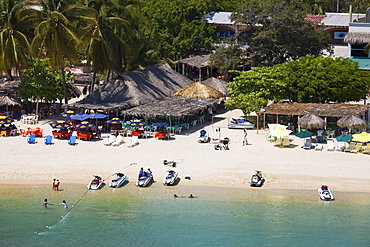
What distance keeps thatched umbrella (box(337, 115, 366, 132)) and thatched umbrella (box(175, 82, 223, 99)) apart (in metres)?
12.3

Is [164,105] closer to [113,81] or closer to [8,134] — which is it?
[113,81]

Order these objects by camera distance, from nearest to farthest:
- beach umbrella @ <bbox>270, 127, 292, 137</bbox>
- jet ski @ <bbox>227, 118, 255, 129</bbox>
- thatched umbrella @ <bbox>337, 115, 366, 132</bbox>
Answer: beach umbrella @ <bbox>270, 127, 292, 137</bbox> → thatched umbrella @ <bbox>337, 115, 366, 132</bbox> → jet ski @ <bbox>227, 118, 255, 129</bbox>

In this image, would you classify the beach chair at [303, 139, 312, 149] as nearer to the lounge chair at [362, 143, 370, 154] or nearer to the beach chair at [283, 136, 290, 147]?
the beach chair at [283, 136, 290, 147]

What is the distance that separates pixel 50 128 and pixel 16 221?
1587 centimetres

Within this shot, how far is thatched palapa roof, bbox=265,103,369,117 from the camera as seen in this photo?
124ft

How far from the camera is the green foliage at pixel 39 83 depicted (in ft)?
143

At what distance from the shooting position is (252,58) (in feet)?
171

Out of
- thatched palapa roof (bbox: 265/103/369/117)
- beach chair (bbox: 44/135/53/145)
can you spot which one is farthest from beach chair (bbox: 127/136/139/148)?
thatched palapa roof (bbox: 265/103/369/117)

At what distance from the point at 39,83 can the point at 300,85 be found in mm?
18538

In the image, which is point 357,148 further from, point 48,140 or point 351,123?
point 48,140

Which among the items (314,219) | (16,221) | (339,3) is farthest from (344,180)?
(339,3)

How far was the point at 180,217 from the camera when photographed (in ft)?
84.5

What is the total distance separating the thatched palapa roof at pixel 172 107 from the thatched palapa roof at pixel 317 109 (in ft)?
16.5

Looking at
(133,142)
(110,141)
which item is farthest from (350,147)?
(110,141)
